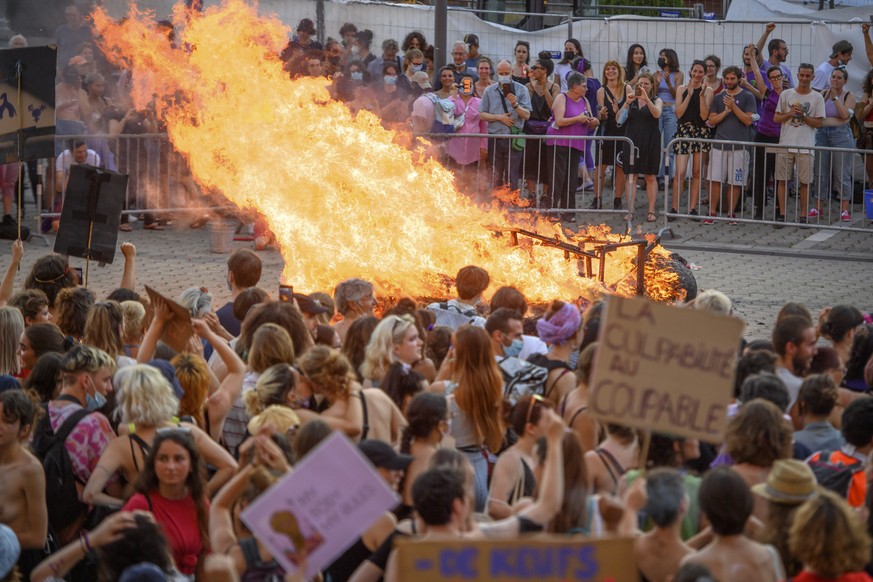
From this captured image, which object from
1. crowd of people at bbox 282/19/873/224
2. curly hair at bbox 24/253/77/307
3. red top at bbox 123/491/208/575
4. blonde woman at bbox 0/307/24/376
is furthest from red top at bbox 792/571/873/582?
crowd of people at bbox 282/19/873/224

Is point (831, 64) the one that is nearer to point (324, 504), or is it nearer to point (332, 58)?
point (332, 58)

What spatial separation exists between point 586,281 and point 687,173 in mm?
5388

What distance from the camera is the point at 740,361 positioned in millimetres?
7906

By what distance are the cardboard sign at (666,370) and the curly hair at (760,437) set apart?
568 millimetres

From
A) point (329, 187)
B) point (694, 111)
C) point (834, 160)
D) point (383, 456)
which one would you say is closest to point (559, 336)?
point (383, 456)

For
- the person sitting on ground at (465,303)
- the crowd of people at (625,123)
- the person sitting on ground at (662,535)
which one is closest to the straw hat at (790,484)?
the person sitting on ground at (662,535)

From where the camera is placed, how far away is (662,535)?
18.3 feet

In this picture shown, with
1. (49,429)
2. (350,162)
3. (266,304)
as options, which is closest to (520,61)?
(350,162)

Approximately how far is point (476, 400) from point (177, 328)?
208 cm

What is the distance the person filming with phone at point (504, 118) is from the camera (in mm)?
17047

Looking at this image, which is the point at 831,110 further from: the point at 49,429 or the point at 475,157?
the point at 49,429

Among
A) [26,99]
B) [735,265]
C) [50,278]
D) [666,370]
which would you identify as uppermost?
[26,99]

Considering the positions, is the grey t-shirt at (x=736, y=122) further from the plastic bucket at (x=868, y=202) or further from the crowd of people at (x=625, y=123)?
the plastic bucket at (x=868, y=202)

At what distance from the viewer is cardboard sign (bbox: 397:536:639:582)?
4.84 m
